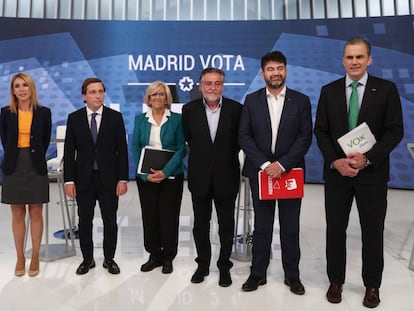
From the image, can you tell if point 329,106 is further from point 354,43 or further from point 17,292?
point 17,292

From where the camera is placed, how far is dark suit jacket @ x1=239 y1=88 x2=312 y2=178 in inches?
104

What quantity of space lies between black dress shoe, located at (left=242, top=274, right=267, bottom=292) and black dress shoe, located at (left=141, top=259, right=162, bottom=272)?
771 millimetres

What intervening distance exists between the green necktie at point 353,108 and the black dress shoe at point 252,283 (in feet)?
3.83

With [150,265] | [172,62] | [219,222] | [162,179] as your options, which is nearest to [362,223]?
[219,222]

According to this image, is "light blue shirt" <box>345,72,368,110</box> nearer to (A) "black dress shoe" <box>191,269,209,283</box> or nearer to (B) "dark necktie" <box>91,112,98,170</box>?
(A) "black dress shoe" <box>191,269,209,283</box>

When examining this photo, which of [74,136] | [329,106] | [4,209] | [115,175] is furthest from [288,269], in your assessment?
[4,209]

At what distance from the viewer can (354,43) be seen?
245cm

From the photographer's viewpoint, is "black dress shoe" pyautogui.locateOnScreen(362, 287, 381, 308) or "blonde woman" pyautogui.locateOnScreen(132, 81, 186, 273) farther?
"blonde woman" pyautogui.locateOnScreen(132, 81, 186, 273)

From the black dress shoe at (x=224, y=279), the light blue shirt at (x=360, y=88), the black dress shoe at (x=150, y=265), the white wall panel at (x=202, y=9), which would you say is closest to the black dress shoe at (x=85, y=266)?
the black dress shoe at (x=150, y=265)

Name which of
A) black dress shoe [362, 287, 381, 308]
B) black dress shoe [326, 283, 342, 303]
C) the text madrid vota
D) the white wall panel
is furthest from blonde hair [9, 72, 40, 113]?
the white wall panel

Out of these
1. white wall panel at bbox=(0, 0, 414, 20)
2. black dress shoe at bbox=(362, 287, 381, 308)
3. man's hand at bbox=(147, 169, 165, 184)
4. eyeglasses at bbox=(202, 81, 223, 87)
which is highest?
white wall panel at bbox=(0, 0, 414, 20)

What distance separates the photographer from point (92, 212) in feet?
10.1

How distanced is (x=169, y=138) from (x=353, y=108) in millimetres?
1287

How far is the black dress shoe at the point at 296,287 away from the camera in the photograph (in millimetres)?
2713
